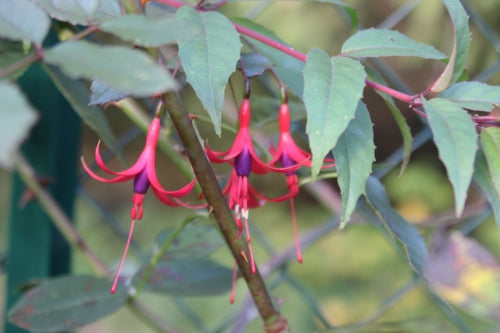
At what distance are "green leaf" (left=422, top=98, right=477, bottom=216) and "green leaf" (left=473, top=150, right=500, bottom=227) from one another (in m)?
0.05

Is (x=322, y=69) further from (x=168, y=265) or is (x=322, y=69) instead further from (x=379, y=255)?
(x=379, y=255)

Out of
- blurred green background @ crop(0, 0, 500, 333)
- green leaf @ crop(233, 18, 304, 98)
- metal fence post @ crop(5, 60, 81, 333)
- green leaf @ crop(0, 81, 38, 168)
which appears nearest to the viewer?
green leaf @ crop(0, 81, 38, 168)

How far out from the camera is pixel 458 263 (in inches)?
20.8

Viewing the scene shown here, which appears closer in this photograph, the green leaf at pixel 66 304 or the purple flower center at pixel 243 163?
the purple flower center at pixel 243 163

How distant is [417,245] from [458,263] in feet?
0.62

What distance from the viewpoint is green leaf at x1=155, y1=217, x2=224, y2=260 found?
19.4 inches

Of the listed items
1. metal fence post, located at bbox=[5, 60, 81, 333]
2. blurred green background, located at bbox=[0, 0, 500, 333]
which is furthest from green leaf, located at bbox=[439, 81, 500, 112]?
blurred green background, located at bbox=[0, 0, 500, 333]

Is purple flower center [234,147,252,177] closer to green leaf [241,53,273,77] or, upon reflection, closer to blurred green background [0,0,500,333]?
green leaf [241,53,273,77]

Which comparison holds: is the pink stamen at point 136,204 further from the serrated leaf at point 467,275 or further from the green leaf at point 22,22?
the serrated leaf at point 467,275

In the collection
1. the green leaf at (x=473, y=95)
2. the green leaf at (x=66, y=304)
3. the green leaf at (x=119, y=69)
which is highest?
the green leaf at (x=119, y=69)

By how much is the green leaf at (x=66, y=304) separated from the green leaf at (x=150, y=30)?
30cm

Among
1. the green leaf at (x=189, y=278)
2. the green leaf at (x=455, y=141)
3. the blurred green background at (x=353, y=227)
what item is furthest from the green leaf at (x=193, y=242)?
→ the blurred green background at (x=353, y=227)

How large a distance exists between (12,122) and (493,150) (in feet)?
0.71

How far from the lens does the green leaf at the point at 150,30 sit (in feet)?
0.70
